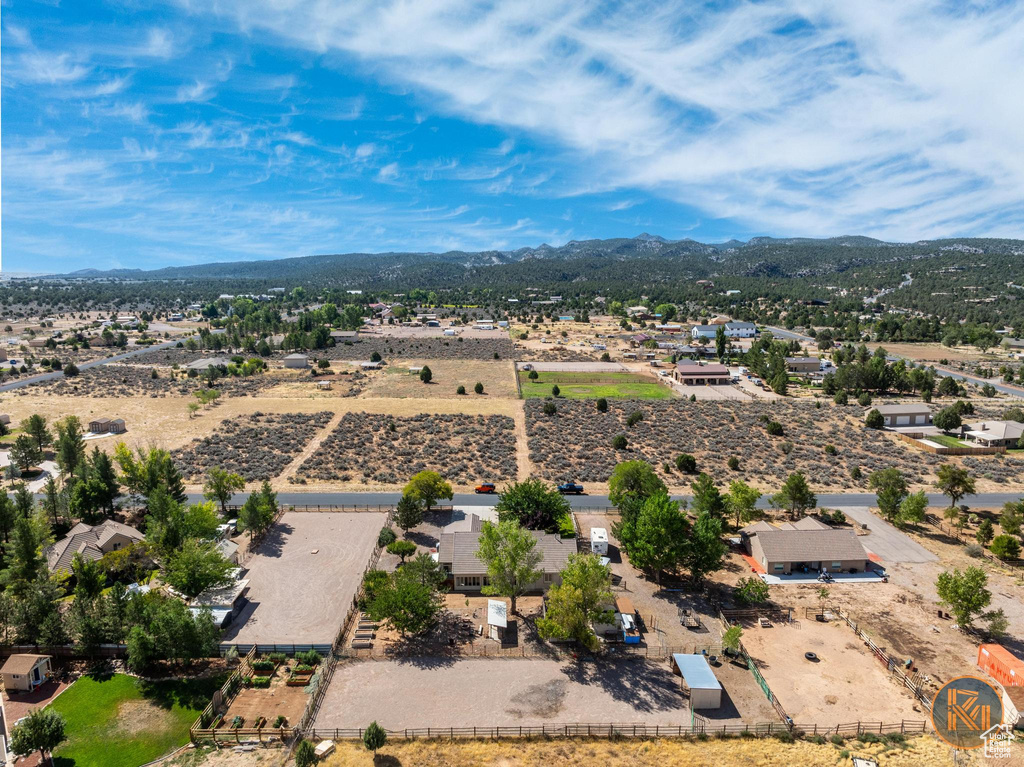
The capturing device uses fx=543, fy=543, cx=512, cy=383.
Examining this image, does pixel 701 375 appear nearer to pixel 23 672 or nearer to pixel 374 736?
pixel 374 736

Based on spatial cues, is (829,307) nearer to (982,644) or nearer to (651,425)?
(651,425)

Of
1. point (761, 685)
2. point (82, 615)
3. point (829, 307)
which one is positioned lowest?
point (761, 685)

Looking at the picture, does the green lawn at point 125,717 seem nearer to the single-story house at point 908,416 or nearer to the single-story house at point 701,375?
the single-story house at point 908,416

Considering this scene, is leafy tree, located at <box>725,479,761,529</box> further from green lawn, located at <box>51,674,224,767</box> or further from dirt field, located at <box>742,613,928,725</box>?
green lawn, located at <box>51,674,224,767</box>

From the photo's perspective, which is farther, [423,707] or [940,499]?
[940,499]

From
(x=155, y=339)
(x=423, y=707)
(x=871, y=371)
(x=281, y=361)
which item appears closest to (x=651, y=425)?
(x=871, y=371)
